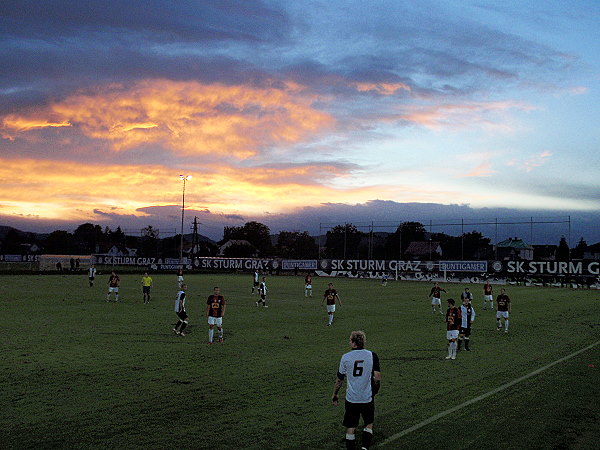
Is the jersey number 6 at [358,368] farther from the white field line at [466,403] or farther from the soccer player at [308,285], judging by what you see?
the soccer player at [308,285]

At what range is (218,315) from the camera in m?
18.7

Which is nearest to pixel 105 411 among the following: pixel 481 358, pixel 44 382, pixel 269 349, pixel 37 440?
pixel 37 440

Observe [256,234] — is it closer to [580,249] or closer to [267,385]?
[580,249]

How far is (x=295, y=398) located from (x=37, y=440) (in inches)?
202

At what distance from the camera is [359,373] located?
8.04 meters

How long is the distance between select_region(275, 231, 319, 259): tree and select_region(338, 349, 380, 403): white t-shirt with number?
132 meters

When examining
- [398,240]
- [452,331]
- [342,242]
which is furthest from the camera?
[342,242]

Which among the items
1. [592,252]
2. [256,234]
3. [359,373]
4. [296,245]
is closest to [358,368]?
[359,373]

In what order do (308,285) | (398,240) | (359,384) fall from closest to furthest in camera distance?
1. (359,384)
2. (308,285)
3. (398,240)

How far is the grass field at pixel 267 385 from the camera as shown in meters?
9.39

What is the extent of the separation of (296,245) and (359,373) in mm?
139265

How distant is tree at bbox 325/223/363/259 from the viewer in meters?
100

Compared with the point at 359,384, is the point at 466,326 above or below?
below

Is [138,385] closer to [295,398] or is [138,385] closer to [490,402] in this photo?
[295,398]
